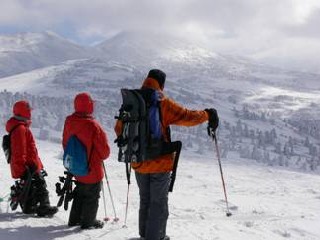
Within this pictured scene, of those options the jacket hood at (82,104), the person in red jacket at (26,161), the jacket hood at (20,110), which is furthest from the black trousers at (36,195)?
the jacket hood at (82,104)

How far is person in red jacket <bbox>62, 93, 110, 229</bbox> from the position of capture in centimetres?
823

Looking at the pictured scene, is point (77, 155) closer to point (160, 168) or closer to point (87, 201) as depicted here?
point (87, 201)

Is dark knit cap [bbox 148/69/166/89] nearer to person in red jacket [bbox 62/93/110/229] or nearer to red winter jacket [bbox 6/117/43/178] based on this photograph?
person in red jacket [bbox 62/93/110/229]

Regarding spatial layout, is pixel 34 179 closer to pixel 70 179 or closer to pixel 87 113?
pixel 70 179

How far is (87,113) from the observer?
8.33 m

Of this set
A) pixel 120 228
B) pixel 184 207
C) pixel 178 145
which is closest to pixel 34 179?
pixel 120 228

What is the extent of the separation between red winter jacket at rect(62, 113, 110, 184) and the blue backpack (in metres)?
0.07

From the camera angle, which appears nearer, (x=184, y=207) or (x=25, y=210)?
(x=25, y=210)

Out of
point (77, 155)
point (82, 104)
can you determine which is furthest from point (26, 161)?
point (82, 104)

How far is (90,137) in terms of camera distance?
27.0 ft

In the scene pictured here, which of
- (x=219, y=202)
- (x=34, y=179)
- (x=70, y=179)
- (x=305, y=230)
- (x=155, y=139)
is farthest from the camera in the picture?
(x=219, y=202)

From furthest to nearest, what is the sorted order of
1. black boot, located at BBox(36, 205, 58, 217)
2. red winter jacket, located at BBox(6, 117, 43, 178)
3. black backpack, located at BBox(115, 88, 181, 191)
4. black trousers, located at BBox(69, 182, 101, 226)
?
black boot, located at BBox(36, 205, 58, 217)
red winter jacket, located at BBox(6, 117, 43, 178)
black trousers, located at BBox(69, 182, 101, 226)
black backpack, located at BBox(115, 88, 181, 191)

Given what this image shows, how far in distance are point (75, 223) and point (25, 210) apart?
4.46 feet

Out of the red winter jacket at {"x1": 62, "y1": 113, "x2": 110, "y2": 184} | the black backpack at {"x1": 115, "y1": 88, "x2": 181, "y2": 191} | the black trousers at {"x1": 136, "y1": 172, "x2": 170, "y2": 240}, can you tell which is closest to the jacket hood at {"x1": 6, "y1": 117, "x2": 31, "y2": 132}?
the red winter jacket at {"x1": 62, "y1": 113, "x2": 110, "y2": 184}
